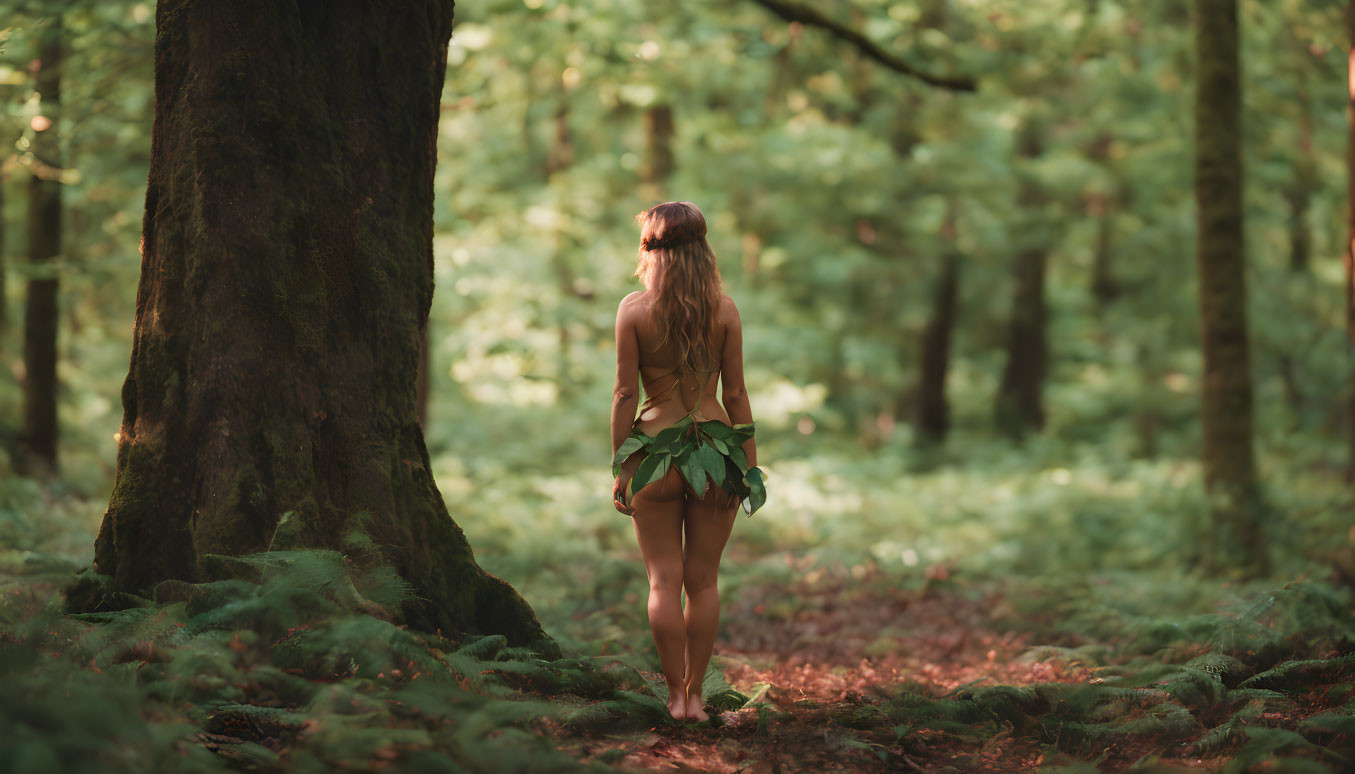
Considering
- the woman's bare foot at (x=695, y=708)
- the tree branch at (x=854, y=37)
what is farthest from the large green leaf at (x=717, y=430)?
the tree branch at (x=854, y=37)

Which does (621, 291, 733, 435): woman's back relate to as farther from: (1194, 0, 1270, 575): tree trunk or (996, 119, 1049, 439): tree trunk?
(996, 119, 1049, 439): tree trunk

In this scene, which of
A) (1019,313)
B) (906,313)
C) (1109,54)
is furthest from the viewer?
(1019,313)

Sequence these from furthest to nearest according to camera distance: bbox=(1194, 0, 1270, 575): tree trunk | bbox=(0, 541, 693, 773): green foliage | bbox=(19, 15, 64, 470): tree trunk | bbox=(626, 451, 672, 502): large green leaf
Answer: bbox=(19, 15, 64, 470): tree trunk
bbox=(1194, 0, 1270, 575): tree trunk
bbox=(626, 451, 672, 502): large green leaf
bbox=(0, 541, 693, 773): green foliage

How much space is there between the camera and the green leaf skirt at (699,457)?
3939 millimetres

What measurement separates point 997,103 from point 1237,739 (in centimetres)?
1260

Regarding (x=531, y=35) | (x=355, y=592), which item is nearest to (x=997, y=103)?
(x=531, y=35)

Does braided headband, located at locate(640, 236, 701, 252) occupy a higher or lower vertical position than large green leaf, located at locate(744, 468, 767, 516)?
higher

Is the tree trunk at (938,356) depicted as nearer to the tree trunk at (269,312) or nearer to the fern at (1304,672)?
the fern at (1304,672)

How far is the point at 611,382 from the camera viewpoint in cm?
1337

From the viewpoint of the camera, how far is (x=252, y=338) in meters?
3.85

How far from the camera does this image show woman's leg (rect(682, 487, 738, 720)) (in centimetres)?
410

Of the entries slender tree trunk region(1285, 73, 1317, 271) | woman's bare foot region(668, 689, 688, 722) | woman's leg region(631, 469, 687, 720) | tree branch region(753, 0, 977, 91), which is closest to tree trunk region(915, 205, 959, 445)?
slender tree trunk region(1285, 73, 1317, 271)

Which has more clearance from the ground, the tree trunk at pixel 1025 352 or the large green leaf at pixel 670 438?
the tree trunk at pixel 1025 352

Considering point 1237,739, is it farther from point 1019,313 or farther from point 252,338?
point 1019,313
